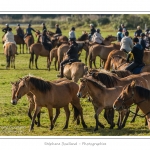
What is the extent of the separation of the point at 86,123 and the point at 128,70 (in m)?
3.34

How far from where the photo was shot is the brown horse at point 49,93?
487 inches

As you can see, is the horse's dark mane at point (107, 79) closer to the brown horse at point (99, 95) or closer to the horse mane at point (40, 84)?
the brown horse at point (99, 95)

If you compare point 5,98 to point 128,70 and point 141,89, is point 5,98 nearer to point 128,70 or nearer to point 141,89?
point 128,70

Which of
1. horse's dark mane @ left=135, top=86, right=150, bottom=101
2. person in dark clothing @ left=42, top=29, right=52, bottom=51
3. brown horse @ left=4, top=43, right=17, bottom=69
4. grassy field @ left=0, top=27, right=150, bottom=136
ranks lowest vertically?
grassy field @ left=0, top=27, right=150, bottom=136

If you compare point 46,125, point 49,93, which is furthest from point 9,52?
point 49,93

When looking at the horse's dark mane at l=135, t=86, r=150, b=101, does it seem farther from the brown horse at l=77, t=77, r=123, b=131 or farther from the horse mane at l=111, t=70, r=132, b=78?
the horse mane at l=111, t=70, r=132, b=78

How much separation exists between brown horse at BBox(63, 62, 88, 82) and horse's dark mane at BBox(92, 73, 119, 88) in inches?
218

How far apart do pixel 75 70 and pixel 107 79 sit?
608 centimetres

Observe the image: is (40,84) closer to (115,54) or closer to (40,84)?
(40,84)

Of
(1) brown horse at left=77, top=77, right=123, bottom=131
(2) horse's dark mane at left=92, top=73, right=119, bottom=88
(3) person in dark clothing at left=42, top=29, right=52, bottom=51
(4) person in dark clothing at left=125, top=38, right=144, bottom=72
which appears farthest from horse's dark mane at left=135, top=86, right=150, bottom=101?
(3) person in dark clothing at left=42, top=29, right=52, bottom=51

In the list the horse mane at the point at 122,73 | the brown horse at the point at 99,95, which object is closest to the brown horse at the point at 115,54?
the horse mane at the point at 122,73

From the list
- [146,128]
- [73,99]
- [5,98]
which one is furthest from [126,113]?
[5,98]

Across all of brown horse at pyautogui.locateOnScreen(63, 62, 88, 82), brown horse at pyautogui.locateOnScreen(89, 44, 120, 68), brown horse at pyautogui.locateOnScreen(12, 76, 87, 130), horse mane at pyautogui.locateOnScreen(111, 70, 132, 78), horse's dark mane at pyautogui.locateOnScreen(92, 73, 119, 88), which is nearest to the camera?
brown horse at pyautogui.locateOnScreen(12, 76, 87, 130)

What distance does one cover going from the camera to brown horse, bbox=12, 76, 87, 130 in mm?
12359
